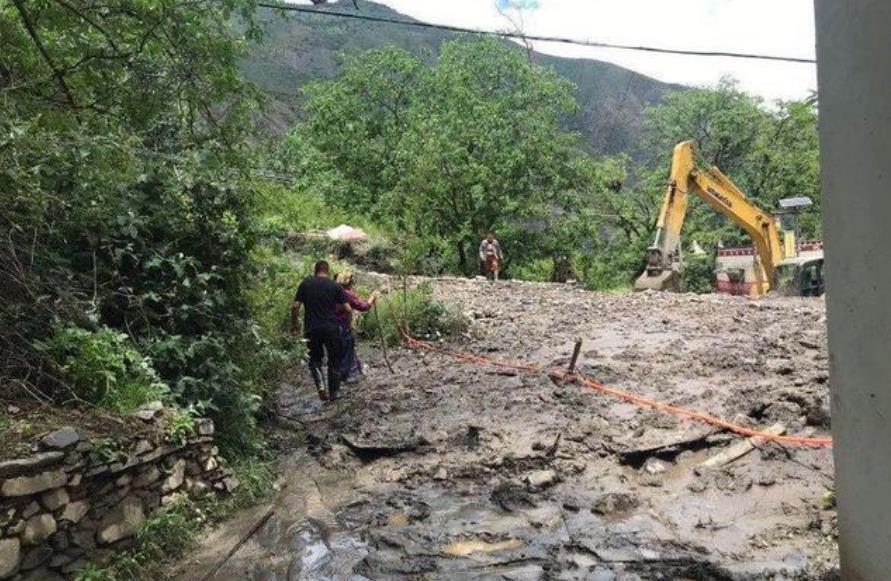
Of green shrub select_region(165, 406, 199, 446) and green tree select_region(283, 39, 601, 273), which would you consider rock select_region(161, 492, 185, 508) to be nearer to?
green shrub select_region(165, 406, 199, 446)

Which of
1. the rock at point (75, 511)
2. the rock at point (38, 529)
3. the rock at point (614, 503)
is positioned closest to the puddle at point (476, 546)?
the rock at point (614, 503)

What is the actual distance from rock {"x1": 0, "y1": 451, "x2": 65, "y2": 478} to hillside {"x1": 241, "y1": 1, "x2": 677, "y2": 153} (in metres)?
55.1

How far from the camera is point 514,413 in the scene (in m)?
6.70

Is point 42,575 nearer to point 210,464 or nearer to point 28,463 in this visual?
point 28,463

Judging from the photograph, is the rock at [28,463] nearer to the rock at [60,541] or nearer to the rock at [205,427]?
the rock at [60,541]

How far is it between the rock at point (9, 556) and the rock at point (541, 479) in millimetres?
3219

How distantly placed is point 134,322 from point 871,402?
5065mm

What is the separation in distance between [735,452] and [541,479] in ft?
4.99

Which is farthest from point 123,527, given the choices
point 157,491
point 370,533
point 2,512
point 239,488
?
point 370,533

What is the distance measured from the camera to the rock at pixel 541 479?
16.6 ft

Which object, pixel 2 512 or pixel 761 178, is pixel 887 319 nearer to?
pixel 2 512

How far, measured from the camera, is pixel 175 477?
4.58 metres

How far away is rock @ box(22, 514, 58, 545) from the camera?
3521 mm

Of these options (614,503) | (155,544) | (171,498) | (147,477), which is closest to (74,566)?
(155,544)
